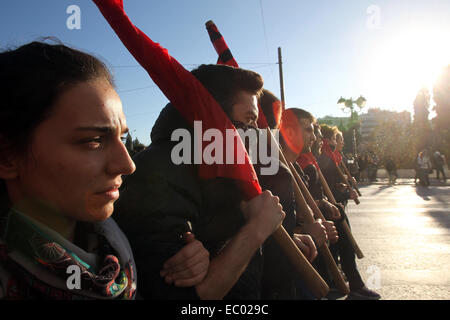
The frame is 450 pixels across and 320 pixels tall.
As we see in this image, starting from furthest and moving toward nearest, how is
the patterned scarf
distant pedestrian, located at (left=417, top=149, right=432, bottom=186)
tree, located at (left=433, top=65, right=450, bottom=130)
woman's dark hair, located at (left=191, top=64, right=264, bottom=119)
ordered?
tree, located at (left=433, top=65, right=450, bottom=130) → distant pedestrian, located at (left=417, top=149, right=432, bottom=186) → woman's dark hair, located at (left=191, top=64, right=264, bottom=119) → the patterned scarf

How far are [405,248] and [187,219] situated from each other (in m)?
5.75

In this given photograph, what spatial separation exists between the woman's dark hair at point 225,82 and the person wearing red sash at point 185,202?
0.12 metres

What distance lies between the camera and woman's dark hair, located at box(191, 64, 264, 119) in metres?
1.63

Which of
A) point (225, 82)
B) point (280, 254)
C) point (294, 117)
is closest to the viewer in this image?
point (225, 82)

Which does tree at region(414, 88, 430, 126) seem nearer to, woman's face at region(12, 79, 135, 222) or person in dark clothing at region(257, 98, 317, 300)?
person in dark clothing at region(257, 98, 317, 300)

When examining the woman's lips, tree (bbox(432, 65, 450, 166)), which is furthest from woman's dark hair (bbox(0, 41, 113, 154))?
tree (bbox(432, 65, 450, 166))

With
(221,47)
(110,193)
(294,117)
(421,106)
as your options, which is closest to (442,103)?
(421,106)

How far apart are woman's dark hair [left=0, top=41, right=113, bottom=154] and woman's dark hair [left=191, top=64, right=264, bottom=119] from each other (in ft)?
2.28

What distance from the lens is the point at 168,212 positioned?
47.1 inches

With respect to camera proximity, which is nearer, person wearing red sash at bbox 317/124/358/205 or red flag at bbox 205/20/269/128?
red flag at bbox 205/20/269/128

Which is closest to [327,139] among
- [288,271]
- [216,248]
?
[288,271]

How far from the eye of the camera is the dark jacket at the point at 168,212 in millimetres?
1165

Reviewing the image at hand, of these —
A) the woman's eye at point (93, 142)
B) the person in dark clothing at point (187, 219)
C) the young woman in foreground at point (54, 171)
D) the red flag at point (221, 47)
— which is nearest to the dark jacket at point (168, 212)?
the person in dark clothing at point (187, 219)

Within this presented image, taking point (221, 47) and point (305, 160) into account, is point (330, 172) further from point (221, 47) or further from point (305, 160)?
point (221, 47)
